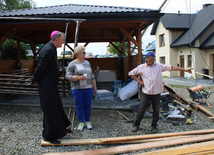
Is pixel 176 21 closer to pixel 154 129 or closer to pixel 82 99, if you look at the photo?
pixel 154 129

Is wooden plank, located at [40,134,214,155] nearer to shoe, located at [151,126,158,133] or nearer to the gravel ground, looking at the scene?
the gravel ground

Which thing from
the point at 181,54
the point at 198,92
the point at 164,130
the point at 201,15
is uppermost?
the point at 201,15

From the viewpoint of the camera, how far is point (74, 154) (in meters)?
2.82

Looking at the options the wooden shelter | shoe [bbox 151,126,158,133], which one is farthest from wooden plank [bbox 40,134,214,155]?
the wooden shelter

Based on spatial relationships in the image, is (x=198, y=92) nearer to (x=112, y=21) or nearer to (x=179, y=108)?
(x=179, y=108)

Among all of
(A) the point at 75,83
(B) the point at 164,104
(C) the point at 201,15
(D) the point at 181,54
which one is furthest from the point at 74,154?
(C) the point at 201,15

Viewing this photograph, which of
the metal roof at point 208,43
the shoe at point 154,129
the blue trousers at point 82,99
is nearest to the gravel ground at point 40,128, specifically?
the shoe at point 154,129

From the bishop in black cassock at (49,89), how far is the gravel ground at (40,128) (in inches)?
12.4

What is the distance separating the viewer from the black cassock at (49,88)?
9.86 ft

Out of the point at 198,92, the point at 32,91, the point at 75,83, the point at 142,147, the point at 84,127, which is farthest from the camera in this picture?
the point at 198,92

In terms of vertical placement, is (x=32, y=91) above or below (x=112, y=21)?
below

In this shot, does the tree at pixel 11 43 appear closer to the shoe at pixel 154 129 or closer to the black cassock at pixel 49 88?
the black cassock at pixel 49 88

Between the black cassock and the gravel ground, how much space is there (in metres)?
0.35

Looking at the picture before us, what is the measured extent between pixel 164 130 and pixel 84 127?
182 centimetres
